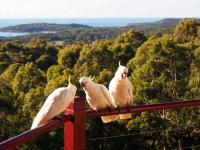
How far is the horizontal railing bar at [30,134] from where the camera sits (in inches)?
64.4

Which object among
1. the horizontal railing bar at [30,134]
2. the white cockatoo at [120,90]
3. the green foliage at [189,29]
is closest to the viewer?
the horizontal railing bar at [30,134]

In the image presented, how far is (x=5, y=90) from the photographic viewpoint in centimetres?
1855

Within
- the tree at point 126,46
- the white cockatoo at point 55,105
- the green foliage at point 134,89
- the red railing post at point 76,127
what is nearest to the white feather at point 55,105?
the white cockatoo at point 55,105

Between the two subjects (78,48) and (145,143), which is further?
(78,48)

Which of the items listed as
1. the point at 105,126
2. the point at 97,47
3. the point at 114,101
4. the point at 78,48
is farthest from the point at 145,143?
the point at 114,101

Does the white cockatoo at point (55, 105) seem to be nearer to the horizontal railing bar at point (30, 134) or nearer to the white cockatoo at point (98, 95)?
the horizontal railing bar at point (30, 134)

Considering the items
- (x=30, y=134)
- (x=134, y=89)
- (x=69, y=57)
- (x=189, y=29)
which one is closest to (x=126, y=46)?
(x=69, y=57)

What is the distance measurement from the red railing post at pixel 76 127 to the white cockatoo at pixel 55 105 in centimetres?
12

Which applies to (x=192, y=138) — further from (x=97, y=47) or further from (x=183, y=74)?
(x=97, y=47)

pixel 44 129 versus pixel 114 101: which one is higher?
pixel 44 129

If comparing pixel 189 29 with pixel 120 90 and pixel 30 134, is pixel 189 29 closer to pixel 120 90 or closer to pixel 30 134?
pixel 120 90

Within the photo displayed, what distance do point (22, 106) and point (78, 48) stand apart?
8504 millimetres

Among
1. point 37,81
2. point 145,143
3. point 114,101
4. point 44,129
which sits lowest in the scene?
point 145,143

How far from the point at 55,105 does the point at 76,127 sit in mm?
241
